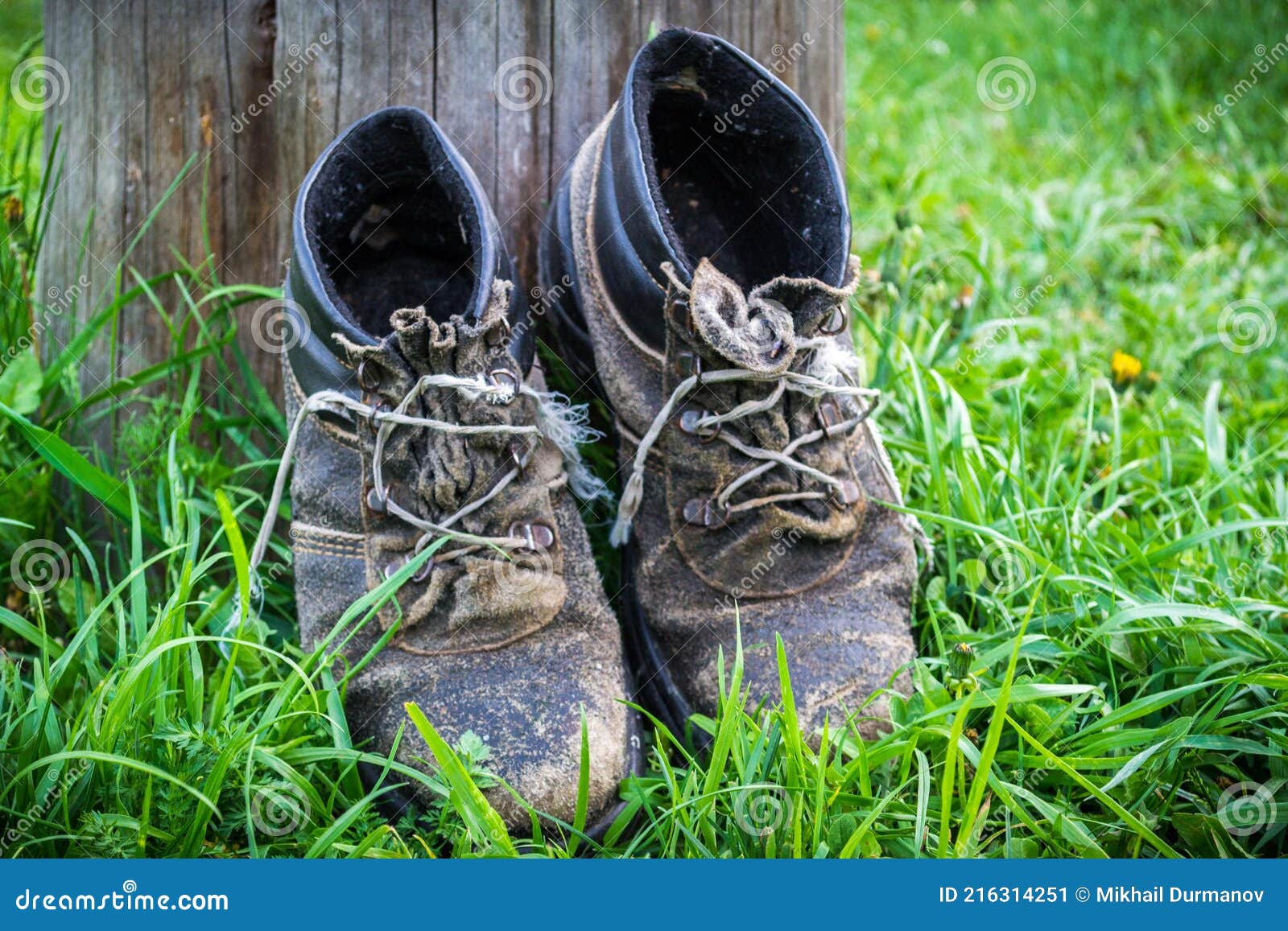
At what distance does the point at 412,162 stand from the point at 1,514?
3.14 ft

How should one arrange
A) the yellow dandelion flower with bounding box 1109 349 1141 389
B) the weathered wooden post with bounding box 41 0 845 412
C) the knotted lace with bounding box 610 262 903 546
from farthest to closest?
the yellow dandelion flower with bounding box 1109 349 1141 389 → the weathered wooden post with bounding box 41 0 845 412 → the knotted lace with bounding box 610 262 903 546

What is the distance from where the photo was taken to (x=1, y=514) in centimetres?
196

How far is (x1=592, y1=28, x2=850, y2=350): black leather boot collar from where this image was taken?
5.52 feet

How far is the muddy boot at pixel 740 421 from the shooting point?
63.6 inches

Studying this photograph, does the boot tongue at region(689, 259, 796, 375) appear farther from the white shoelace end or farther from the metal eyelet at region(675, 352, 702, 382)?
the white shoelace end

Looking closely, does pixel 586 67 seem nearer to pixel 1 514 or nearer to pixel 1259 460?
pixel 1 514

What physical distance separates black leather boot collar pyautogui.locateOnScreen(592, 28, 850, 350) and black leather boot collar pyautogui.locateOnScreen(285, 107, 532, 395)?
21cm

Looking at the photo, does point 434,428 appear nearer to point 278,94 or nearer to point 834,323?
point 834,323

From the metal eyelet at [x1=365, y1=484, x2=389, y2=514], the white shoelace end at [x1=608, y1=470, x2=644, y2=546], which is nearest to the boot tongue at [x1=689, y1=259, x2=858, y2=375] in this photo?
the white shoelace end at [x1=608, y1=470, x2=644, y2=546]

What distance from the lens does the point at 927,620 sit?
6.07ft

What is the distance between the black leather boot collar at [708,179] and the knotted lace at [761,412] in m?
0.12

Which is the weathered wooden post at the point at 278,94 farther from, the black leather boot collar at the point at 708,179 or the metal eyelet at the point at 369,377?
the metal eyelet at the point at 369,377

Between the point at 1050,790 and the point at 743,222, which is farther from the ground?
the point at 743,222

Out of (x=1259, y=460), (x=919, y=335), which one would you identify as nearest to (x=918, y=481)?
(x=919, y=335)
